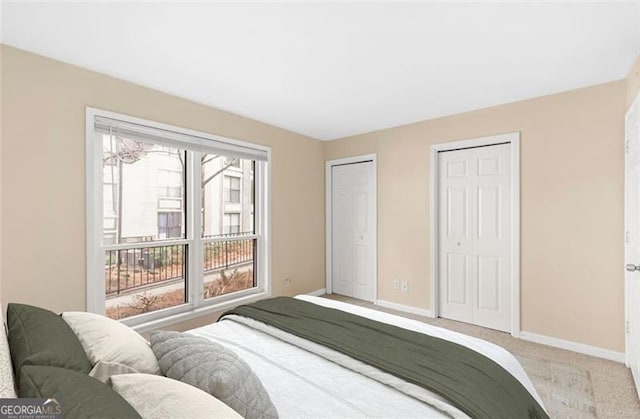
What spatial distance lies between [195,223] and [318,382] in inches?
97.6

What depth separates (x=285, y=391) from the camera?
1.35 metres

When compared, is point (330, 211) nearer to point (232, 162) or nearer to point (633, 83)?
point (232, 162)

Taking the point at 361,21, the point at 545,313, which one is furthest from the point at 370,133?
the point at 545,313

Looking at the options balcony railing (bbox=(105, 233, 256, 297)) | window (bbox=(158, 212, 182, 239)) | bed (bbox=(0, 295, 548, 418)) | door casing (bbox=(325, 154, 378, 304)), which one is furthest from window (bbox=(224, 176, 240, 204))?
bed (bbox=(0, 295, 548, 418))

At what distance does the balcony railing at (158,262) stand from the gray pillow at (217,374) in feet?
6.23

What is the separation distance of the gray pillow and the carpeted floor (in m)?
2.06

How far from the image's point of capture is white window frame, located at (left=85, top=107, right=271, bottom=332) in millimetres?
2652

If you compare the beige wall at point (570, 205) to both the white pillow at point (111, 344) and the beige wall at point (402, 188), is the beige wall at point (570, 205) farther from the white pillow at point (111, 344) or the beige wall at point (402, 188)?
the white pillow at point (111, 344)

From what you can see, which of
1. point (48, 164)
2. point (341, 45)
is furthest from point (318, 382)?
point (48, 164)

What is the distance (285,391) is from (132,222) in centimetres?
240

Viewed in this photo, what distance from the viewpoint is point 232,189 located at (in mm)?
3848

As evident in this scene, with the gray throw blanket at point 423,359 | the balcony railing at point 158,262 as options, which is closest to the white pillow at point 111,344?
the gray throw blanket at point 423,359

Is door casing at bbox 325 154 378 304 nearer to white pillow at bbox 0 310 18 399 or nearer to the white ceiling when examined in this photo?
the white ceiling

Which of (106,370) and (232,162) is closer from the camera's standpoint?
(106,370)
